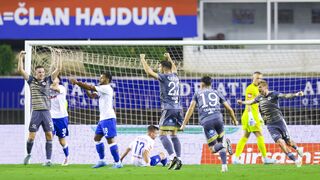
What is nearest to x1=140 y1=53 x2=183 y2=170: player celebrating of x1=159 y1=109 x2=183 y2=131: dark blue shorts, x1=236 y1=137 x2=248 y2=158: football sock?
x1=159 y1=109 x2=183 y2=131: dark blue shorts

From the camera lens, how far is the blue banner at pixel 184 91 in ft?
88.3

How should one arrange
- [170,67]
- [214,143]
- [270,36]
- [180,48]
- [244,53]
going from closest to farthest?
[214,143] → [170,67] → [180,48] → [244,53] → [270,36]

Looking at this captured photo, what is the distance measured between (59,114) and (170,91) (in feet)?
11.3

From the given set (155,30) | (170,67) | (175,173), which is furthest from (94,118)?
(175,173)

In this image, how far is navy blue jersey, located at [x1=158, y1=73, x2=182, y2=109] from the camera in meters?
20.1

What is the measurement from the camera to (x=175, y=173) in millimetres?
17906

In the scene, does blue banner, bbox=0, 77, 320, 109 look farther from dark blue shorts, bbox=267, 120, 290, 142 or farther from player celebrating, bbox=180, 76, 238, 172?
player celebrating, bbox=180, 76, 238, 172

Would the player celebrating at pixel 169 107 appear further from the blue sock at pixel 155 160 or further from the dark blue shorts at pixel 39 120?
the dark blue shorts at pixel 39 120

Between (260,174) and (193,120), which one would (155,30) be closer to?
(193,120)

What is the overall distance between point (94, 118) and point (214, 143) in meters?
9.60

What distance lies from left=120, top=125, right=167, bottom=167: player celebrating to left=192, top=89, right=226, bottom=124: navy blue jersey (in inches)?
144

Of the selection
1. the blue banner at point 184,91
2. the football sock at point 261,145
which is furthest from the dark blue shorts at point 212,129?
the blue banner at point 184,91

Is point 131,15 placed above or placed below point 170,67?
above

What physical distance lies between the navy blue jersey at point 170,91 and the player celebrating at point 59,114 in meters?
3.12
